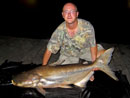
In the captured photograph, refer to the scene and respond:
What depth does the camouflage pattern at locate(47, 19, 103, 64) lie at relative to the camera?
306cm

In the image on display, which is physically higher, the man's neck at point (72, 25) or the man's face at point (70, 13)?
the man's face at point (70, 13)

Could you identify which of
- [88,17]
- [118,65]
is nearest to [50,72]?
[118,65]

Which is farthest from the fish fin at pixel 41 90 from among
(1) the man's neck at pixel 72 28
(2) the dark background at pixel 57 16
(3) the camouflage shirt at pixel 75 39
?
(2) the dark background at pixel 57 16

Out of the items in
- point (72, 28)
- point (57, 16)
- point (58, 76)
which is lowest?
point (58, 76)

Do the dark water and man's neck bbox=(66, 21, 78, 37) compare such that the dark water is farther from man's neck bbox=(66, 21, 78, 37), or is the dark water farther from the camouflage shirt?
man's neck bbox=(66, 21, 78, 37)

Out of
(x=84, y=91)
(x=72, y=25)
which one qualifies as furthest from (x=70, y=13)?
(x=84, y=91)

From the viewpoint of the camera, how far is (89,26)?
10.1 feet

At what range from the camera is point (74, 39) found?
3133mm

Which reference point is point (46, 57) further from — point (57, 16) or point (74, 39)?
point (57, 16)

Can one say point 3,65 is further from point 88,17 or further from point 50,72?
point 88,17

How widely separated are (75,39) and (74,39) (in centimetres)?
2

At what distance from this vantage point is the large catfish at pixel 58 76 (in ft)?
8.08

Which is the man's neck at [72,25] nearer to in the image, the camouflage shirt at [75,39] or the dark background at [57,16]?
the camouflage shirt at [75,39]

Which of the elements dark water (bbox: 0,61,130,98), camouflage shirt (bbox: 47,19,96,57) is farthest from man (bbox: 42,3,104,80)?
dark water (bbox: 0,61,130,98)
